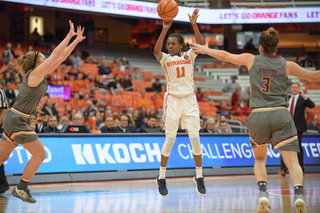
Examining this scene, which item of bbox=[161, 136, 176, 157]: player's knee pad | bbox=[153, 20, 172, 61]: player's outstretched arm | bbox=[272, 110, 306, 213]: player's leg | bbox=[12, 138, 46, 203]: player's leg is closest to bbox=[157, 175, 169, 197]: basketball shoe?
bbox=[161, 136, 176, 157]: player's knee pad

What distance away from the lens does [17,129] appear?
18.3 ft

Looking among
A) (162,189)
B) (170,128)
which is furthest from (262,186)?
(170,128)

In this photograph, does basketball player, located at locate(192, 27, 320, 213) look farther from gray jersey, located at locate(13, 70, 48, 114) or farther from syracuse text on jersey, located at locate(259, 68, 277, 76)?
gray jersey, located at locate(13, 70, 48, 114)

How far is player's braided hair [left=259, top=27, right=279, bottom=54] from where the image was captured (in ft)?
16.0

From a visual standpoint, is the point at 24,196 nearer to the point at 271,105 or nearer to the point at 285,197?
the point at 271,105

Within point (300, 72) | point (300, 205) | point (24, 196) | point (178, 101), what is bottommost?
point (24, 196)

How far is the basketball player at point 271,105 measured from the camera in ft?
15.4

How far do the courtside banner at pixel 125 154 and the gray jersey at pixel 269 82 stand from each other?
5504 mm

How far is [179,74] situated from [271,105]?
209cm

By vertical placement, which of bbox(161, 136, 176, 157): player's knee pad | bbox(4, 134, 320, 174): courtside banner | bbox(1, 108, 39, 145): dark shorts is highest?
bbox(1, 108, 39, 145): dark shorts

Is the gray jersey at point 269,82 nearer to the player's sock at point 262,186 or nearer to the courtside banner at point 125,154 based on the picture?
the player's sock at point 262,186

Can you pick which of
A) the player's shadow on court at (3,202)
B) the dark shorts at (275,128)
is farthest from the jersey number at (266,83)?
the player's shadow on court at (3,202)

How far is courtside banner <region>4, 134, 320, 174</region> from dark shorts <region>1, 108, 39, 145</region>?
3391 mm

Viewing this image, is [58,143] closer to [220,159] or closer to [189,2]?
[220,159]
